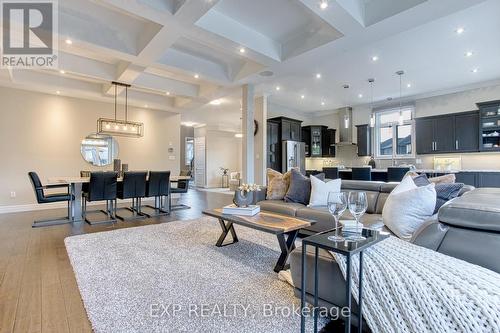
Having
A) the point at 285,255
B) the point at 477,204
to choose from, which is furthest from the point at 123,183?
the point at 477,204

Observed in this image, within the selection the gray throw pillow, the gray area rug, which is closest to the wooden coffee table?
the gray area rug

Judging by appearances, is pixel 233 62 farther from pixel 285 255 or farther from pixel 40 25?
pixel 285 255

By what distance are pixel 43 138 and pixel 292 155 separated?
6.54 m

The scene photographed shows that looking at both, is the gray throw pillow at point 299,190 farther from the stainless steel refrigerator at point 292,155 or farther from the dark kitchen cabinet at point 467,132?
the dark kitchen cabinet at point 467,132

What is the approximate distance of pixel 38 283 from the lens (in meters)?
2.25

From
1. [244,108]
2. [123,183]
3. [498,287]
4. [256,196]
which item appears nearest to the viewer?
[498,287]

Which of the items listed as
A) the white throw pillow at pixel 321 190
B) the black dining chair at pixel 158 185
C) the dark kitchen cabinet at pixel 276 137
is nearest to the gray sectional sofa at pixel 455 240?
the white throw pillow at pixel 321 190

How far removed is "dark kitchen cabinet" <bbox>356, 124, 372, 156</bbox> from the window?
30 centimetres

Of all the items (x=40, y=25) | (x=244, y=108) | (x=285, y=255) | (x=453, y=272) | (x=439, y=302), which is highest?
(x=40, y=25)

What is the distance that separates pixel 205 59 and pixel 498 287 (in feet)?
17.5

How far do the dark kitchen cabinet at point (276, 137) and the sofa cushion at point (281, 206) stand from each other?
371cm

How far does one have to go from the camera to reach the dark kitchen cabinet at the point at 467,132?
628cm

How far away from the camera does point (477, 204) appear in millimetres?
1321

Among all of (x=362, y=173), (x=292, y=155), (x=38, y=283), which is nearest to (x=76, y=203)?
(x=38, y=283)
